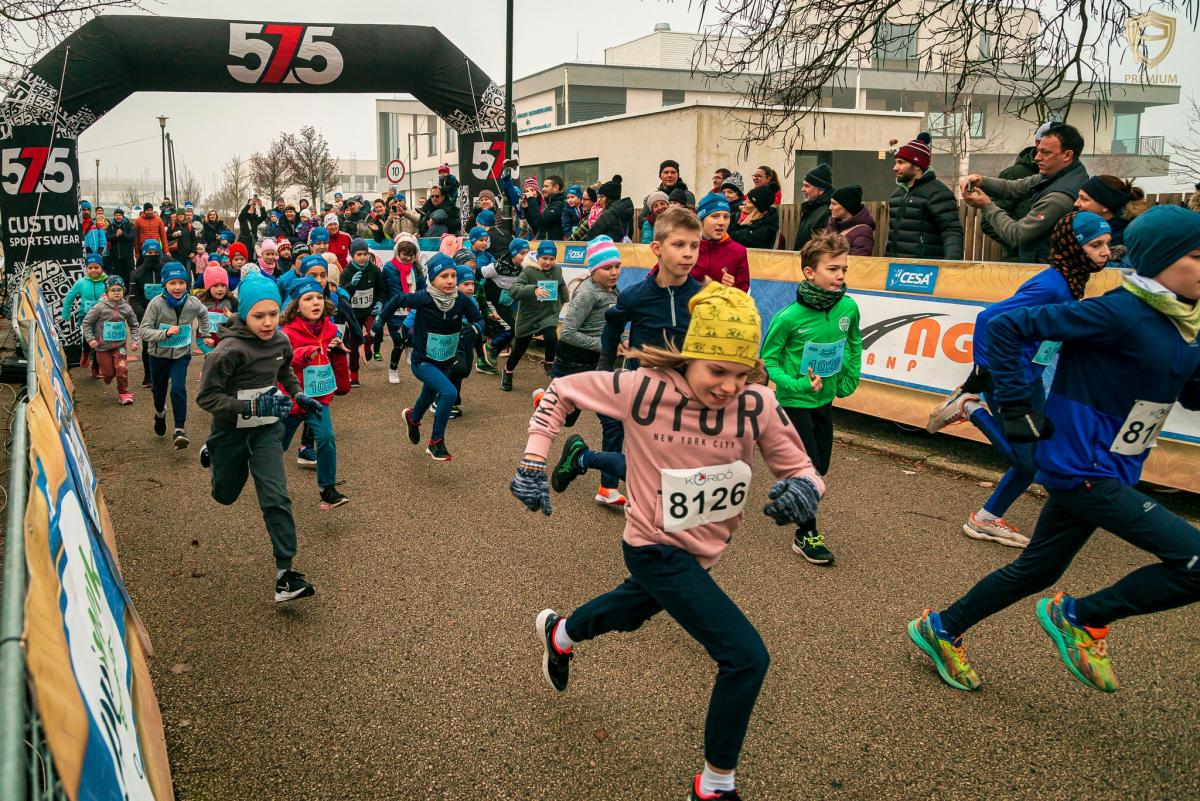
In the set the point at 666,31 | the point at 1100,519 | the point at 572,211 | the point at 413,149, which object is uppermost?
the point at 666,31

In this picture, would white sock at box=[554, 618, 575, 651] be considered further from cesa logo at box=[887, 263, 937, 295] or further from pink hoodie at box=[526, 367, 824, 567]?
cesa logo at box=[887, 263, 937, 295]

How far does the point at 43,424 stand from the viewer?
3.15m

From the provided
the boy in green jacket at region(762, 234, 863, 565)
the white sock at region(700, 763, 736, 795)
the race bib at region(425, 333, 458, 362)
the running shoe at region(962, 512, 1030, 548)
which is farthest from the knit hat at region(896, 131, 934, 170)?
the white sock at region(700, 763, 736, 795)

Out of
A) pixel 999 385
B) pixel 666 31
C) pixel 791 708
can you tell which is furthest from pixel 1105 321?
pixel 666 31

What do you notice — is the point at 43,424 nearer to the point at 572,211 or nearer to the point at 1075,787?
the point at 1075,787

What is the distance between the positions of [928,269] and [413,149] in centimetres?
6418

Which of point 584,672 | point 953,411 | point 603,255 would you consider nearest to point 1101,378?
point 953,411

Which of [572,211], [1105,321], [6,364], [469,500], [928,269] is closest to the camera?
[1105,321]

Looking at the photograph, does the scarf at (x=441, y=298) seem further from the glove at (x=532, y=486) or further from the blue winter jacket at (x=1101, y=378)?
the blue winter jacket at (x=1101, y=378)

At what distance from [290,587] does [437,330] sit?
3.60 meters

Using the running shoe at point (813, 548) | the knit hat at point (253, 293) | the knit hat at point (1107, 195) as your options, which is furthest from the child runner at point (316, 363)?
the knit hat at point (1107, 195)

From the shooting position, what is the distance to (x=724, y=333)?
123 inches

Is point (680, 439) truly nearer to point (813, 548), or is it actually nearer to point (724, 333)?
point (724, 333)

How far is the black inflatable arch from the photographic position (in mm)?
13906
